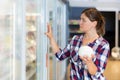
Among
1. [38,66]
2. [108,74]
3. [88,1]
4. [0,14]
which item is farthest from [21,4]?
[88,1]

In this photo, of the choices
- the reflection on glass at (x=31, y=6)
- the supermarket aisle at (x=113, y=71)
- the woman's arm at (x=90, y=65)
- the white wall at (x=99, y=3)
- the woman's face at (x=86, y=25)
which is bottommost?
the supermarket aisle at (x=113, y=71)

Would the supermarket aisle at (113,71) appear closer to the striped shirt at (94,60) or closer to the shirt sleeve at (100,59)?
the striped shirt at (94,60)

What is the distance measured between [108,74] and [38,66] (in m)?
6.11

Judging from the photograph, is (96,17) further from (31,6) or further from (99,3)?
(99,3)

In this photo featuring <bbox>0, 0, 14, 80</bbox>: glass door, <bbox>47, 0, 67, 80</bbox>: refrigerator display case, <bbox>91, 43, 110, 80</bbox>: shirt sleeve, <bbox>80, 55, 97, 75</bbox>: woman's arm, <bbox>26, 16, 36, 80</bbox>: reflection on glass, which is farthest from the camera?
<bbox>47, 0, 67, 80</bbox>: refrigerator display case

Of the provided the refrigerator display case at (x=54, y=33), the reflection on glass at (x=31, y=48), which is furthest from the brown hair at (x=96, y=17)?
the refrigerator display case at (x=54, y=33)

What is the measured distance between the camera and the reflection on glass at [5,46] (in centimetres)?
239

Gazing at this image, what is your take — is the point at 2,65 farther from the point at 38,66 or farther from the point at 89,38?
the point at 38,66

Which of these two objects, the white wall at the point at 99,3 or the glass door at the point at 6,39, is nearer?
the glass door at the point at 6,39

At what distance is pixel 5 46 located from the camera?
2486mm

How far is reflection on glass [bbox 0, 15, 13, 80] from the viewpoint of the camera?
239 centimetres

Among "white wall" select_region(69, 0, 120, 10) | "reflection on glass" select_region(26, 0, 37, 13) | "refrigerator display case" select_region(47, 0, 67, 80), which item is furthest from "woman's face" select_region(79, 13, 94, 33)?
"white wall" select_region(69, 0, 120, 10)

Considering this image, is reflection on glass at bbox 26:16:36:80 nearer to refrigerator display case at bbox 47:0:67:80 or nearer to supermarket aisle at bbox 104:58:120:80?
refrigerator display case at bbox 47:0:67:80

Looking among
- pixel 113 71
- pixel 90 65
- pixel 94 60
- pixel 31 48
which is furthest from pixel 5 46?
pixel 113 71
